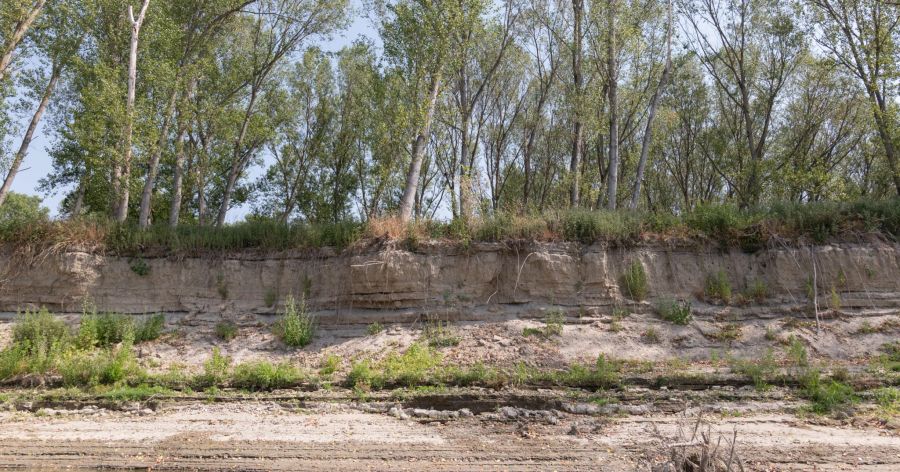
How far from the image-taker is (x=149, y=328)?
487 inches

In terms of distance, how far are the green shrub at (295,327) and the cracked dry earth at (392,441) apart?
2980 millimetres

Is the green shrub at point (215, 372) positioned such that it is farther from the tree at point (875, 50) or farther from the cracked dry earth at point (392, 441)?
the tree at point (875, 50)

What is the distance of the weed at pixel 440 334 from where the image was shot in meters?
11.7

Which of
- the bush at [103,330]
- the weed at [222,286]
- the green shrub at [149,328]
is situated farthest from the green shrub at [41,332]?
the weed at [222,286]

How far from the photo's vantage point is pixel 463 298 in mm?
12758

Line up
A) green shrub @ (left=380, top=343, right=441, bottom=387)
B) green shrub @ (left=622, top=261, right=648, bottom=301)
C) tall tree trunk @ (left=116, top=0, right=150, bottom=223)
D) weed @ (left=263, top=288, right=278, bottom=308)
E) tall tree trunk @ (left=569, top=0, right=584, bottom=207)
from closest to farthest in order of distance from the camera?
green shrub @ (left=380, top=343, right=441, bottom=387), green shrub @ (left=622, top=261, right=648, bottom=301), weed @ (left=263, top=288, right=278, bottom=308), tall tree trunk @ (left=116, top=0, right=150, bottom=223), tall tree trunk @ (left=569, top=0, right=584, bottom=207)

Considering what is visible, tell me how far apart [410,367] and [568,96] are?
45.0 feet

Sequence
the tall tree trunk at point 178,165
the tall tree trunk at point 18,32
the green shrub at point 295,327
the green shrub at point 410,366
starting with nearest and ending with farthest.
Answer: the green shrub at point 410,366
the green shrub at point 295,327
the tall tree trunk at point 18,32
the tall tree trunk at point 178,165

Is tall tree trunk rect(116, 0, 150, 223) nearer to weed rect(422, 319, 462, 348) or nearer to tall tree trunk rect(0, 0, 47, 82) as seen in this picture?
tall tree trunk rect(0, 0, 47, 82)

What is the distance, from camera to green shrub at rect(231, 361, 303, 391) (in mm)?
9945

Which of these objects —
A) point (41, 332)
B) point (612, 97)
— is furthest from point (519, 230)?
point (41, 332)

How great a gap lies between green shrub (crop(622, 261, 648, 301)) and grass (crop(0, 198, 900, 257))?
76 centimetres

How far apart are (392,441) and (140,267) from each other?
973 centimetres

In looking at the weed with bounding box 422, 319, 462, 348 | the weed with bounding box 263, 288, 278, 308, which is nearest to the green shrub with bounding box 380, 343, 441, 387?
the weed with bounding box 422, 319, 462, 348
